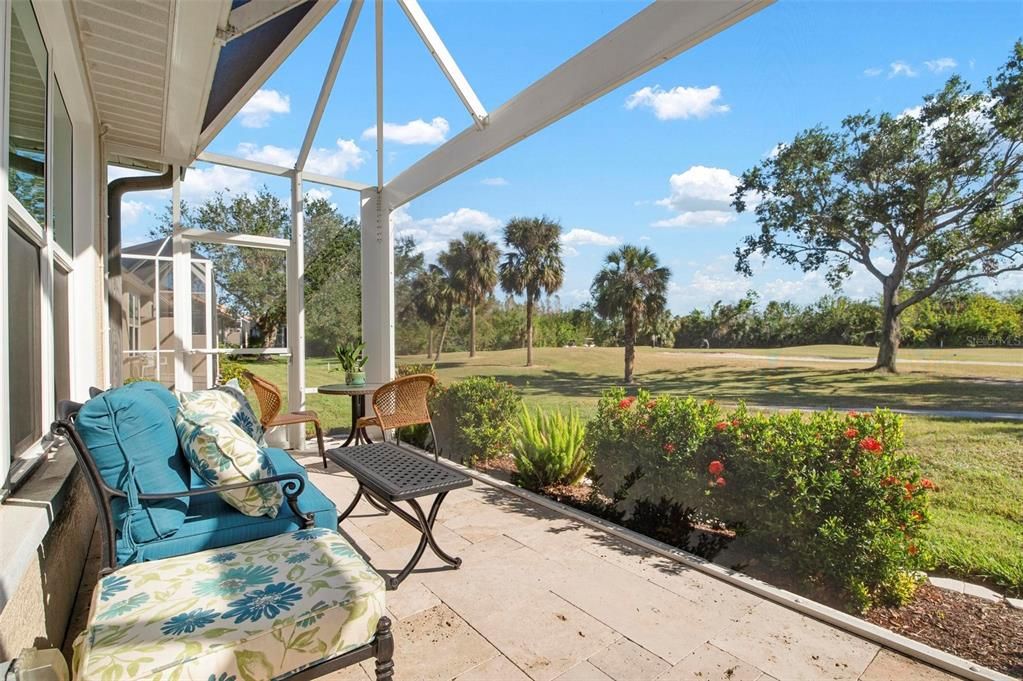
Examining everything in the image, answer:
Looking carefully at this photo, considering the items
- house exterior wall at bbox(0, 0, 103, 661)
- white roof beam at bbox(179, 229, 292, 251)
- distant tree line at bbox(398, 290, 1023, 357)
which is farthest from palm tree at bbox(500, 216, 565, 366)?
house exterior wall at bbox(0, 0, 103, 661)

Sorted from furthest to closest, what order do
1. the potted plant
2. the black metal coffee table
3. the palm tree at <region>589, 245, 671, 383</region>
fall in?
the potted plant
the palm tree at <region>589, 245, 671, 383</region>
the black metal coffee table

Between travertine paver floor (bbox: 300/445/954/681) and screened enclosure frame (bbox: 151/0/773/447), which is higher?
screened enclosure frame (bbox: 151/0/773/447)

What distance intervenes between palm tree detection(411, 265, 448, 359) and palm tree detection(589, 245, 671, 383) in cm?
234

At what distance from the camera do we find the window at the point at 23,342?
1.85m

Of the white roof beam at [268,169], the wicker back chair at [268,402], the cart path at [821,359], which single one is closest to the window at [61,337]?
the wicker back chair at [268,402]

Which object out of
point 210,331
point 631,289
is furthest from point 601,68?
point 210,331

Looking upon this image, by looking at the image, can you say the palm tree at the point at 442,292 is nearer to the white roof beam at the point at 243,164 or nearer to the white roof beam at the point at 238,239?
the white roof beam at the point at 238,239

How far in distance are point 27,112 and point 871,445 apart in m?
3.68

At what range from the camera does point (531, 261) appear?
4504 mm

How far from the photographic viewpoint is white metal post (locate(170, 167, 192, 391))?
15.7 ft

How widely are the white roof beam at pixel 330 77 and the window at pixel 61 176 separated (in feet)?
7.14

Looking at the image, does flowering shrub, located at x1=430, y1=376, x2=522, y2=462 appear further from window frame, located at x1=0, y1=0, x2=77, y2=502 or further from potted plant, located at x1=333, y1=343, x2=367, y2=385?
window frame, located at x1=0, y1=0, x2=77, y2=502

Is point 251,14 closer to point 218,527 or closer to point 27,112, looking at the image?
point 27,112

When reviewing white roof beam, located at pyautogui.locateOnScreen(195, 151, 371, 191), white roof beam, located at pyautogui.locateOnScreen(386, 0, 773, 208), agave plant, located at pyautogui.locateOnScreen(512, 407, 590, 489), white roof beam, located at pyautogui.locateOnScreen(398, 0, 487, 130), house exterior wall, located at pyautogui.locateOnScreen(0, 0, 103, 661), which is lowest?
agave plant, located at pyautogui.locateOnScreen(512, 407, 590, 489)
